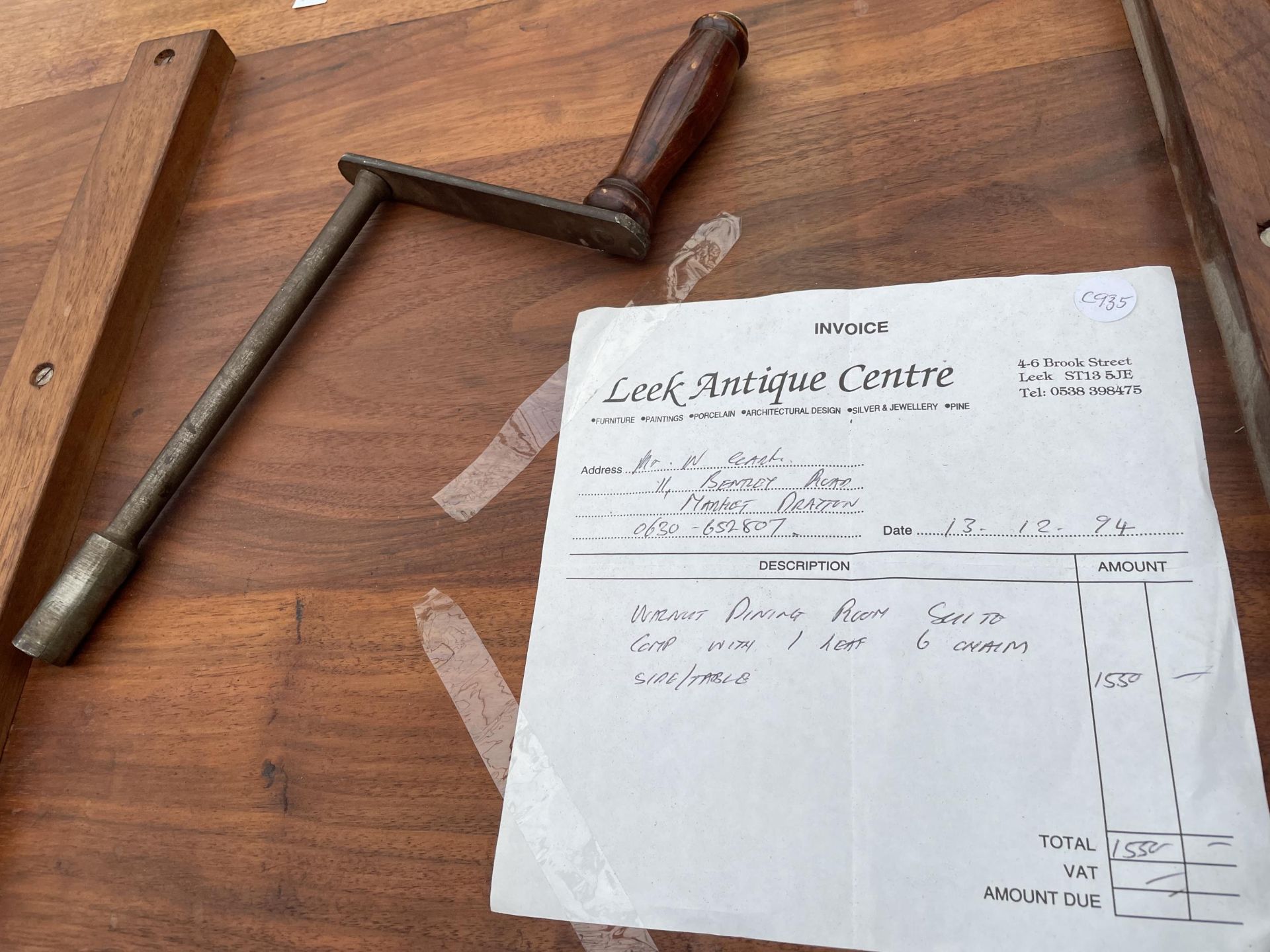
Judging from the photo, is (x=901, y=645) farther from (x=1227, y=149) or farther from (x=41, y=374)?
(x=41, y=374)

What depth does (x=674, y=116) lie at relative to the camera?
21.2 inches

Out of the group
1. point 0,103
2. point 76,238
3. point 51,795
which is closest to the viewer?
point 51,795

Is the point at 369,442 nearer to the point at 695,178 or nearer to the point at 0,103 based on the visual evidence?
the point at 695,178

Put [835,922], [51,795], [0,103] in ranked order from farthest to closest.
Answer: [0,103]
[51,795]
[835,922]

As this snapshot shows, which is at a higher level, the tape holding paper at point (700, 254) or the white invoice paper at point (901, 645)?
the tape holding paper at point (700, 254)

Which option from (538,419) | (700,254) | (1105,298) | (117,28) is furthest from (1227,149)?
A: (117,28)

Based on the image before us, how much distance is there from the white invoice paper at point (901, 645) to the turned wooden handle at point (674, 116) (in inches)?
4.2

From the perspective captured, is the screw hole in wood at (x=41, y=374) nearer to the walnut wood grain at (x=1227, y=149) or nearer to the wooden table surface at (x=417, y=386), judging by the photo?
the wooden table surface at (x=417, y=386)

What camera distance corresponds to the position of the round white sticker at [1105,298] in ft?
1.48

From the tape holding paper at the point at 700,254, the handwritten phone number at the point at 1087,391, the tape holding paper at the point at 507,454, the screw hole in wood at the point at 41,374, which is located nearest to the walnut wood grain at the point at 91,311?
the screw hole in wood at the point at 41,374

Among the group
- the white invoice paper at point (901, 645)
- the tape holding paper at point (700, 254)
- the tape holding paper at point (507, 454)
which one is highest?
the tape holding paper at point (700, 254)

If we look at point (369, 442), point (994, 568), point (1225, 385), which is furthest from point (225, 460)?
point (1225, 385)

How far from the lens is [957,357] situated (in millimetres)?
463

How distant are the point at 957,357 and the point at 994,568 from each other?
12 centimetres
